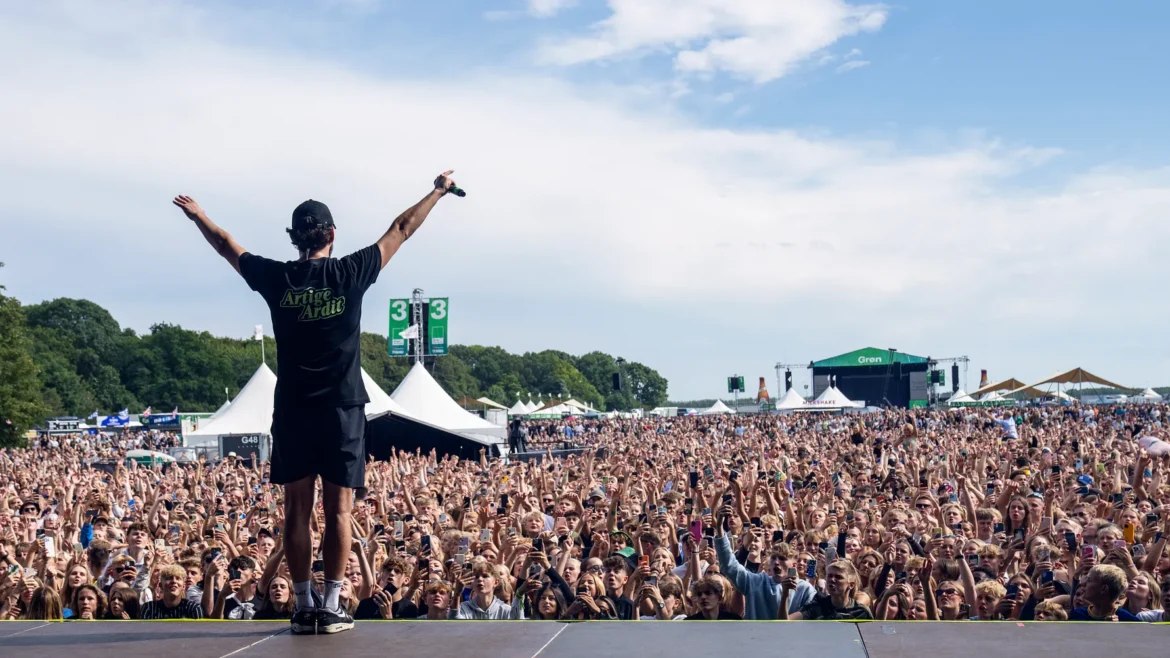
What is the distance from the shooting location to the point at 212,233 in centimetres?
392

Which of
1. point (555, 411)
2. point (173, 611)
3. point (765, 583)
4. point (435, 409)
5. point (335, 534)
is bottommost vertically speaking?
point (173, 611)

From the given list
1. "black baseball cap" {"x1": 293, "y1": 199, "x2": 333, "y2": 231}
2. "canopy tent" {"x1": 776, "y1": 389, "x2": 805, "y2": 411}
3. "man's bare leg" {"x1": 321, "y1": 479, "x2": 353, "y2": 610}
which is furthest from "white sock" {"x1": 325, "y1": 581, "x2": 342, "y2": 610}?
"canopy tent" {"x1": 776, "y1": 389, "x2": 805, "y2": 411}

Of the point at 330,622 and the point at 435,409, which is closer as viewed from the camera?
the point at 330,622

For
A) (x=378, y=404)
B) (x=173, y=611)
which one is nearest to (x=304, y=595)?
(x=173, y=611)

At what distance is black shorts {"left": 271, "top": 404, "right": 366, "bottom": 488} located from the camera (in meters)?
3.66

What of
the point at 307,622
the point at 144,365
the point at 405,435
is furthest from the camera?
the point at 144,365

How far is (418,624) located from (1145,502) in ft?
23.5

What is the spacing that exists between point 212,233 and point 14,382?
36.8 metres

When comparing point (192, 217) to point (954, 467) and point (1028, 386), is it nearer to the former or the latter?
point (954, 467)

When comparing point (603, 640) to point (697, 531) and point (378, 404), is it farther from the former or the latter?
point (378, 404)

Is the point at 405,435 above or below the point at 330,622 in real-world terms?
above

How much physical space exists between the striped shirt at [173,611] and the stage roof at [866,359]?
6483 cm

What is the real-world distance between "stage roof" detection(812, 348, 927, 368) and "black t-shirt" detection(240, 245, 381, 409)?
66.7 metres

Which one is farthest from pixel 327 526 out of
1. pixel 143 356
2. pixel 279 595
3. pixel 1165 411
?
pixel 143 356
